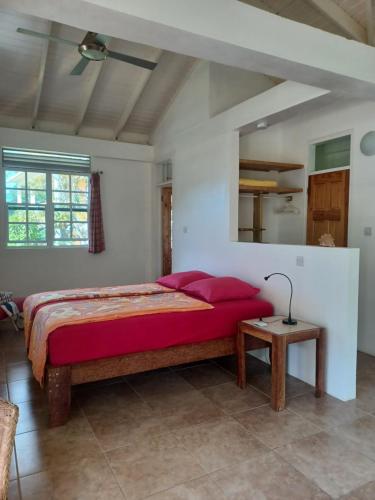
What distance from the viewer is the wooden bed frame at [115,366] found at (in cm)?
244

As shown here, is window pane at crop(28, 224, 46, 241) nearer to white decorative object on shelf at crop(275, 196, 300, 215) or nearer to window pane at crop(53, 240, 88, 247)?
window pane at crop(53, 240, 88, 247)

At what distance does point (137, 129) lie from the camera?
20.8 ft

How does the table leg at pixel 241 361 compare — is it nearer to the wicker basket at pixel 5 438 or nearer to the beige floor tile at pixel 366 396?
the beige floor tile at pixel 366 396

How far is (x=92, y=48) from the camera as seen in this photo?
3.27m

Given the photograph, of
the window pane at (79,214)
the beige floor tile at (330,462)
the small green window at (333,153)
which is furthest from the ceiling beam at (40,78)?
the beige floor tile at (330,462)

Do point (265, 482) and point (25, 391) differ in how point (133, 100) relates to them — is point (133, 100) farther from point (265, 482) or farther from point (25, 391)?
point (265, 482)

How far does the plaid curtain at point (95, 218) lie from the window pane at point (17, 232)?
1005mm

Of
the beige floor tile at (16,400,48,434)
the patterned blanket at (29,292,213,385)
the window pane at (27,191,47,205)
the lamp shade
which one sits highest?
the lamp shade

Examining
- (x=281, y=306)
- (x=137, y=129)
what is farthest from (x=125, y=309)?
(x=137, y=129)

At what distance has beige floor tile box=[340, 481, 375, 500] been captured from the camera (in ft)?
5.83

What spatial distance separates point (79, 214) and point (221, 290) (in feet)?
11.6

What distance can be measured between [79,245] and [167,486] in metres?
4.71

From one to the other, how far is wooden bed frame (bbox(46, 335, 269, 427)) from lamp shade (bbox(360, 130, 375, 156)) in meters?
2.33

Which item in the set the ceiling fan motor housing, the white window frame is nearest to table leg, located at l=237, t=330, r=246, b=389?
the ceiling fan motor housing
